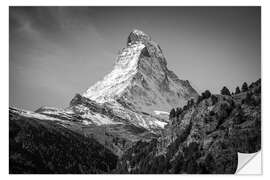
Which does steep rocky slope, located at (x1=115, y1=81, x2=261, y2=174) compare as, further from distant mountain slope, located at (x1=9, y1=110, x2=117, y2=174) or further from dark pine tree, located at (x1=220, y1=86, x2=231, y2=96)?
distant mountain slope, located at (x1=9, y1=110, x2=117, y2=174)

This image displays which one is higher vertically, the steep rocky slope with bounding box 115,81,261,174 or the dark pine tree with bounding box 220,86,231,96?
the dark pine tree with bounding box 220,86,231,96

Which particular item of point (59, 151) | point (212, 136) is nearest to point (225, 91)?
point (212, 136)

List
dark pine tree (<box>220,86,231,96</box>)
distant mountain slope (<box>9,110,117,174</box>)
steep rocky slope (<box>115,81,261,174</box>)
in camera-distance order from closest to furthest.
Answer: steep rocky slope (<box>115,81,261,174</box>) < dark pine tree (<box>220,86,231,96</box>) < distant mountain slope (<box>9,110,117,174</box>)

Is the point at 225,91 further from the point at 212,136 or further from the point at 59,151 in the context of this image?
the point at 59,151

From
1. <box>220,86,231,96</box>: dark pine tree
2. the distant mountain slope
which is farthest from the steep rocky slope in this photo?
the distant mountain slope

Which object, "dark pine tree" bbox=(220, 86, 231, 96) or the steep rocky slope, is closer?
the steep rocky slope
